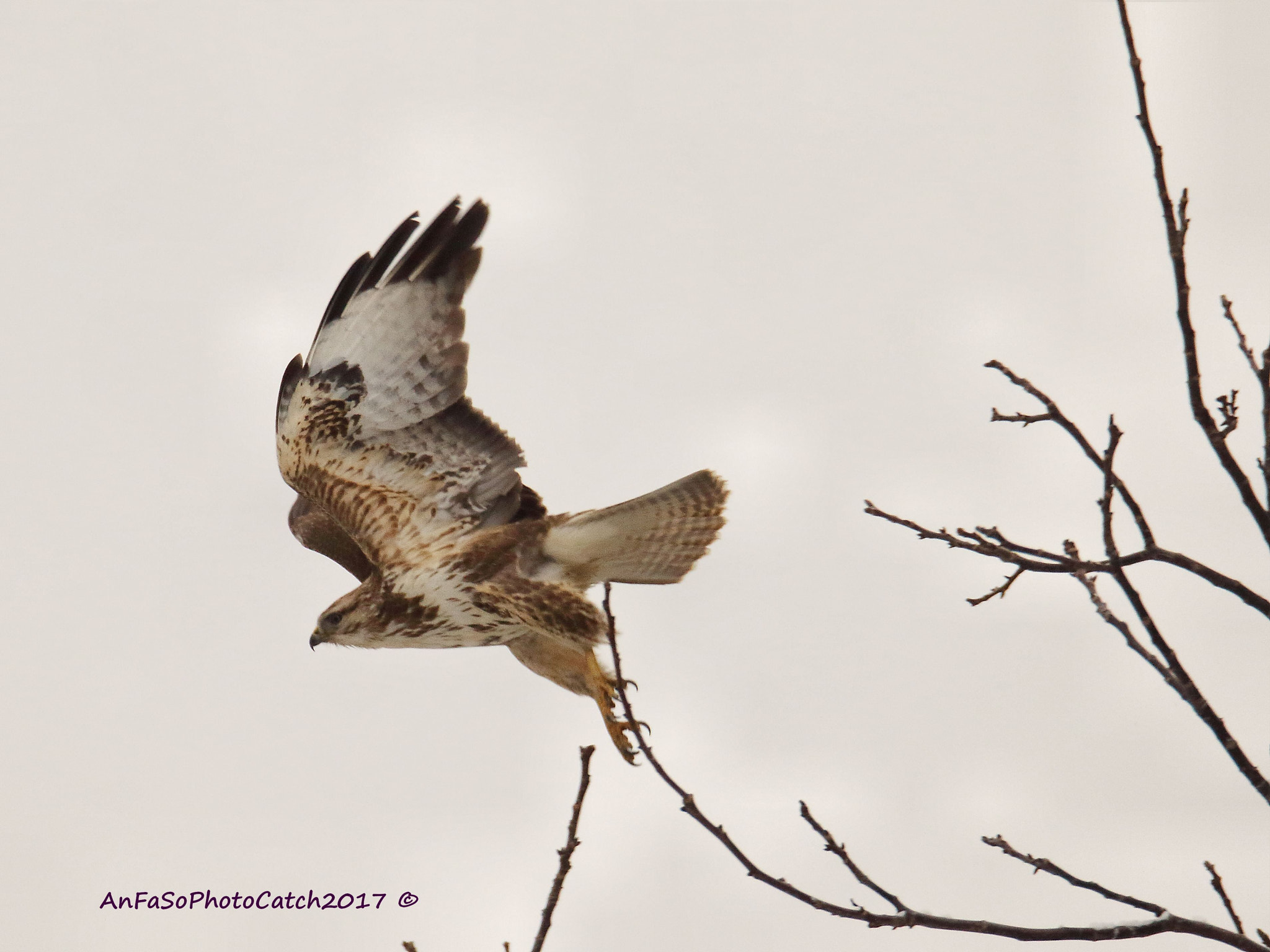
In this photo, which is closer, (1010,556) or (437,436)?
(1010,556)

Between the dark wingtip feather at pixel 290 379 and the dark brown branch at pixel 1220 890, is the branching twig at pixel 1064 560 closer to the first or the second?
the dark brown branch at pixel 1220 890

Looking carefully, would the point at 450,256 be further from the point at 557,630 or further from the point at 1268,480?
the point at 1268,480

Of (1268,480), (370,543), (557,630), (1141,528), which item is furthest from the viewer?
(370,543)

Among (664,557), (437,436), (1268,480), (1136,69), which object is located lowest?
(1268,480)

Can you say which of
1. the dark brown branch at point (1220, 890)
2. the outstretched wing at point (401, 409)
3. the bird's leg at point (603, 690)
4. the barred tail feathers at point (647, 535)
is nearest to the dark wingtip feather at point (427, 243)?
the outstretched wing at point (401, 409)

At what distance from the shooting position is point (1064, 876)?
126 inches

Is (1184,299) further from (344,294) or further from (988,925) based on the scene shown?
(344,294)

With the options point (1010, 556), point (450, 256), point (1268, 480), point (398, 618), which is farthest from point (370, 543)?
point (1268, 480)

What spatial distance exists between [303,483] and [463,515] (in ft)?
2.51

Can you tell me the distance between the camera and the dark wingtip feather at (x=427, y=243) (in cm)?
565

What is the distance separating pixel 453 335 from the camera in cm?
574

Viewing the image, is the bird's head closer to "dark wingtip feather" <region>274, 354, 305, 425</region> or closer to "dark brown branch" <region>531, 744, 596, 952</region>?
"dark wingtip feather" <region>274, 354, 305, 425</region>

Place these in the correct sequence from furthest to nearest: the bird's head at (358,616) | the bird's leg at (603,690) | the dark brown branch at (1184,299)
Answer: the bird's head at (358,616) → the bird's leg at (603,690) → the dark brown branch at (1184,299)

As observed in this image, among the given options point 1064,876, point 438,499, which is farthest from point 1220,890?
point 438,499
